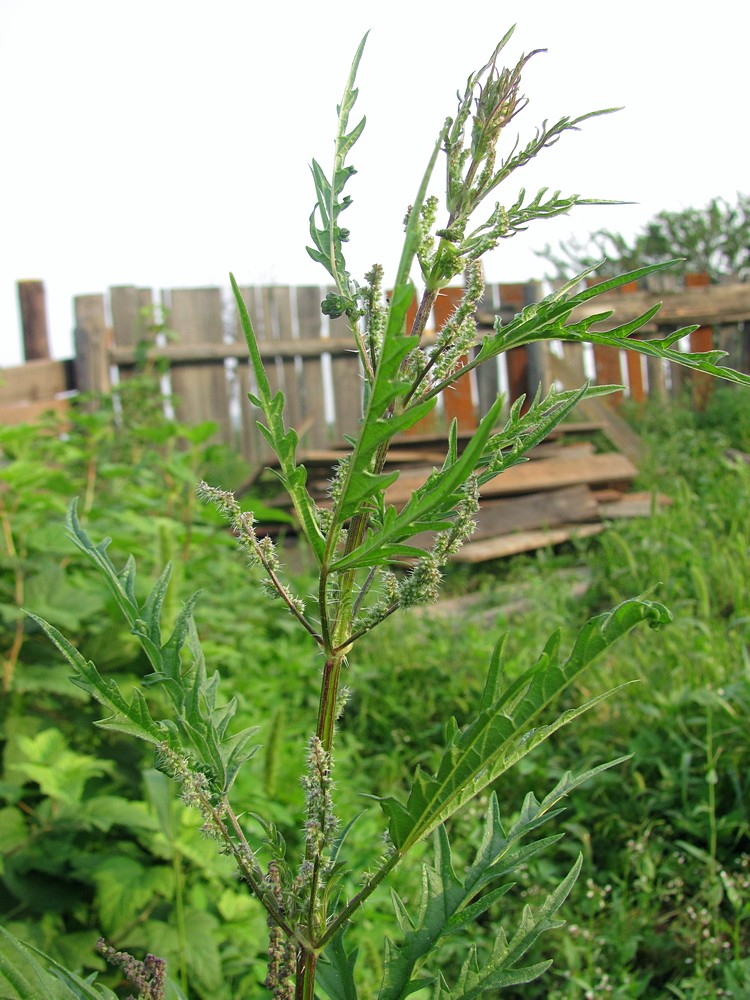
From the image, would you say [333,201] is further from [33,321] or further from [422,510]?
[33,321]

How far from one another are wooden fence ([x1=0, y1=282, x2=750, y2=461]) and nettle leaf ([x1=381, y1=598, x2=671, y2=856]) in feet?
21.9

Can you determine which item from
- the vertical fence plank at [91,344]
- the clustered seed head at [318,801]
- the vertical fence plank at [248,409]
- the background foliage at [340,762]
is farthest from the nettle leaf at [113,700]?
the vertical fence plank at [248,409]

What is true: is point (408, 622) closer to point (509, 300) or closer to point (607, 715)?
point (607, 715)

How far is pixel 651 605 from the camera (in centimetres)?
61

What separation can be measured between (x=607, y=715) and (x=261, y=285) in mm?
5903

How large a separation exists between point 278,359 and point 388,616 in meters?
7.61

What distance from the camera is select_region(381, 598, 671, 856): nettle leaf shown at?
620mm

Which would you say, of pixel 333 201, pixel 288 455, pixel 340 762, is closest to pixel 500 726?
pixel 288 455

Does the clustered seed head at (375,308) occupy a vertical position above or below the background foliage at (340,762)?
above

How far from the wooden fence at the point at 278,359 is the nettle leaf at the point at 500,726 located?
6682mm

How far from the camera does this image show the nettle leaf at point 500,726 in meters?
0.62

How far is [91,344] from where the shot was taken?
6969 millimetres

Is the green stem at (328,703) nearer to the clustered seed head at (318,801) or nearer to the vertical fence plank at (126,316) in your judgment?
the clustered seed head at (318,801)

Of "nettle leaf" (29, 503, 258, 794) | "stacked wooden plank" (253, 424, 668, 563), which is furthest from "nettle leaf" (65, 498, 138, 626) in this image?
"stacked wooden plank" (253, 424, 668, 563)
